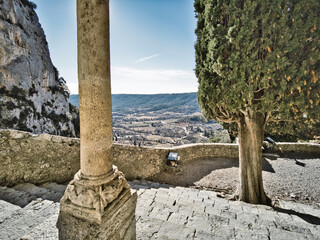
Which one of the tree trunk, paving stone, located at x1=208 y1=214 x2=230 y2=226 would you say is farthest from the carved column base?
the tree trunk

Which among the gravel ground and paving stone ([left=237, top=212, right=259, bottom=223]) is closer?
paving stone ([left=237, top=212, right=259, bottom=223])

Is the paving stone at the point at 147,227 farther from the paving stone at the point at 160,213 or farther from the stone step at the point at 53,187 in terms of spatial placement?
the stone step at the point at 53,187

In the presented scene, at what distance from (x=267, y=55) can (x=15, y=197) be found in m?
6.74

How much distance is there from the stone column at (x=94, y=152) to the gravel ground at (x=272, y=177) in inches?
236

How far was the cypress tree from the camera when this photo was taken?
3.70 m

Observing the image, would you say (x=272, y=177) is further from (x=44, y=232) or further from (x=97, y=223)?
(x=44, y=232)

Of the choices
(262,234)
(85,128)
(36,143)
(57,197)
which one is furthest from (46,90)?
(262,234)

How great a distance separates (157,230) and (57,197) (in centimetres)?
247

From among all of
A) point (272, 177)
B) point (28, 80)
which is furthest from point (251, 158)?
point (28, 80)

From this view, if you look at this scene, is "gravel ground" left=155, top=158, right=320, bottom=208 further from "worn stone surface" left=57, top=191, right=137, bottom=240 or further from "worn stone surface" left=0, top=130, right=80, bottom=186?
"worn stone surface" left=57, top=191, right=137, bottom=240

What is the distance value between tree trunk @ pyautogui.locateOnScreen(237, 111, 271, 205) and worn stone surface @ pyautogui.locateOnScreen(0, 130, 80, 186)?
5.52 m

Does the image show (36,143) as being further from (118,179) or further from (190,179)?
(190,179)

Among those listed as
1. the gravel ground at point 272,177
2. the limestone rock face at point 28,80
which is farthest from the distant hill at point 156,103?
the gravel ground at point 272,177

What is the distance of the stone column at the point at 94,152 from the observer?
174 cm
